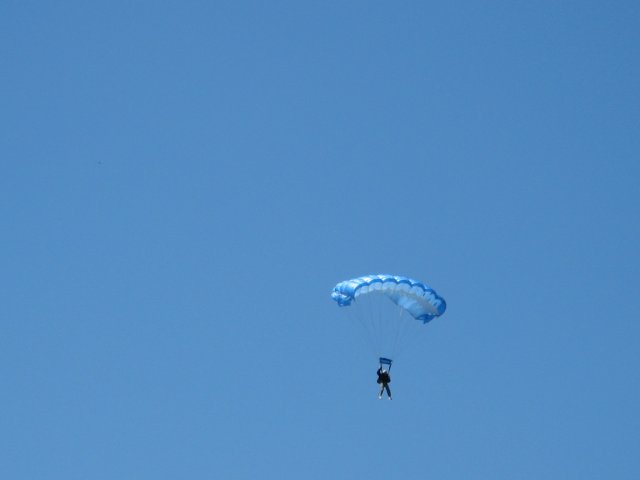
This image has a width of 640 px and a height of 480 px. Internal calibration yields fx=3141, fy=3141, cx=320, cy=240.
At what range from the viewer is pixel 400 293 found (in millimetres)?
Answer: 99562

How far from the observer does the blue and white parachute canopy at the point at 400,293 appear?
99.1 metres

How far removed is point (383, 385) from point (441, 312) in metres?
3.21

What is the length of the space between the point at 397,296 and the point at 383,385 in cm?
309

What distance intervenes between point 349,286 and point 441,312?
10.4 feet

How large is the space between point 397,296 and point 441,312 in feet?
4.91

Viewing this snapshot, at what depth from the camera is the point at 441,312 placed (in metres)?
100

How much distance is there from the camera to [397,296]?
100m

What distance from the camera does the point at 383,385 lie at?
10131 cm

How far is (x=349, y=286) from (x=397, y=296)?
6.02ft

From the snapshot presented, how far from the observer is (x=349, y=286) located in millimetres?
99375

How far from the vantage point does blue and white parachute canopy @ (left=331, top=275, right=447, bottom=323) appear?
3903 inches
